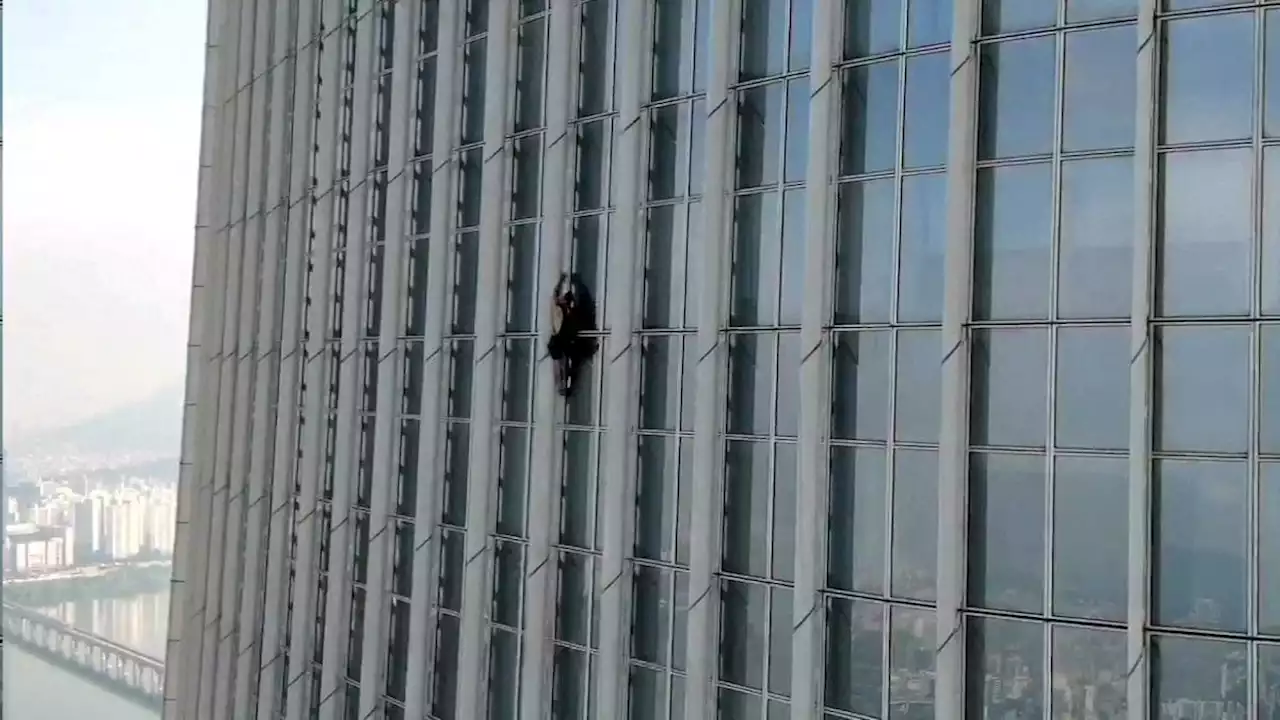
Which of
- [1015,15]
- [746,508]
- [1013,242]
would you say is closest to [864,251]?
[1013,242]

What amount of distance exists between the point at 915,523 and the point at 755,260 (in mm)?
3359

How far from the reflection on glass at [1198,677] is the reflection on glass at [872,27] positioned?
6.19m

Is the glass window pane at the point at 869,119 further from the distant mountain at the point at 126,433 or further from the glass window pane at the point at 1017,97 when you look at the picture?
the distant mountain at the point at 126,433

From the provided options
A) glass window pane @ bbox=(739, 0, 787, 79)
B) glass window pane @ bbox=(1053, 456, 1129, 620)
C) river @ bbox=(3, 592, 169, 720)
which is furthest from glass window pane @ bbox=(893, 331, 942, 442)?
river @ bbox=(3, 592, 169, 720)

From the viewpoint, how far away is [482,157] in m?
17.8

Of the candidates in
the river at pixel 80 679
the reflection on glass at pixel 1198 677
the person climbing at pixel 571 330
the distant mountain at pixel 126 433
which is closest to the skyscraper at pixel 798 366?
the reflection on glass at pixel 1198 677

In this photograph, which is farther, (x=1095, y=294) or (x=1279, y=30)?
(x=1095, y=294)

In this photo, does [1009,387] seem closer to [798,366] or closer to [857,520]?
[857,520]

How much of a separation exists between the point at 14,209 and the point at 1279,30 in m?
22.8

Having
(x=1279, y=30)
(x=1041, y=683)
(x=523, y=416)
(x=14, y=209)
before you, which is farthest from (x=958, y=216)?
(x=14, y=209)

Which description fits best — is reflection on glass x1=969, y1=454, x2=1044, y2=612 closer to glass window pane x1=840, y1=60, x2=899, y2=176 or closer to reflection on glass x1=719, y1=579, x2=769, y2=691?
reflection on glass x1=719, y1=579, x2=769, y2=691

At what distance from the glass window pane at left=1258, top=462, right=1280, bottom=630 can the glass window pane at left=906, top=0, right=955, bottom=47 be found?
498 centimetres

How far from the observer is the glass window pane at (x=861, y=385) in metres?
13.1

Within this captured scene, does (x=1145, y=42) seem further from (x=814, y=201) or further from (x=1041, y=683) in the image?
(x=1041, y=683)
